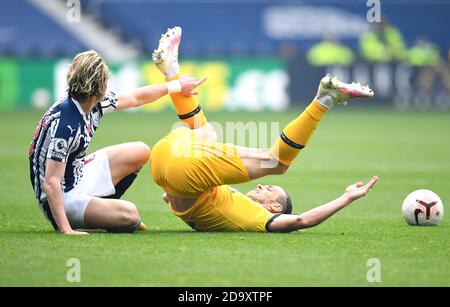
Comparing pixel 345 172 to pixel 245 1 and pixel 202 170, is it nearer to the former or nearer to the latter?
pixel 202 170

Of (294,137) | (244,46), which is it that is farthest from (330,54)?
(294,137)

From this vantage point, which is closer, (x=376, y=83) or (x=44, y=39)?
(x=376, y=83)

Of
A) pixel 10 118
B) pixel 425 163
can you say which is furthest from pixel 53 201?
pixel 10 118

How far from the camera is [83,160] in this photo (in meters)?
8.52

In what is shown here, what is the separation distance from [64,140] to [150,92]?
1118 millimetres

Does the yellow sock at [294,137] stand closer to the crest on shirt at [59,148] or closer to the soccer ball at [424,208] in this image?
the soccer ball at [424,208]

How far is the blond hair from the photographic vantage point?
789cm

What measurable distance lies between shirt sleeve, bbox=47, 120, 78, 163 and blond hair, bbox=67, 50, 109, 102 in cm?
28

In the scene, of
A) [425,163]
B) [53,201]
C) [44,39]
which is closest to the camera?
[53,201]

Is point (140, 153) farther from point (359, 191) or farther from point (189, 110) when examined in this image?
point (359, 191)

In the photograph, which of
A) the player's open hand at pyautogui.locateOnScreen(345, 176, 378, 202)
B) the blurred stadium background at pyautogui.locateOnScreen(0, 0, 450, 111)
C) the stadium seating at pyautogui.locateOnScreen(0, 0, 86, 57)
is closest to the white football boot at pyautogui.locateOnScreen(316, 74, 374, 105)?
the player's open hand at pyautogui.locateOnScreen(345, 176, 378, 202)

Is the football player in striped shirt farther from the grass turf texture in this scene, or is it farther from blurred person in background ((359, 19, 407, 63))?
blurred person in background ((359, 19, 407, 63))
